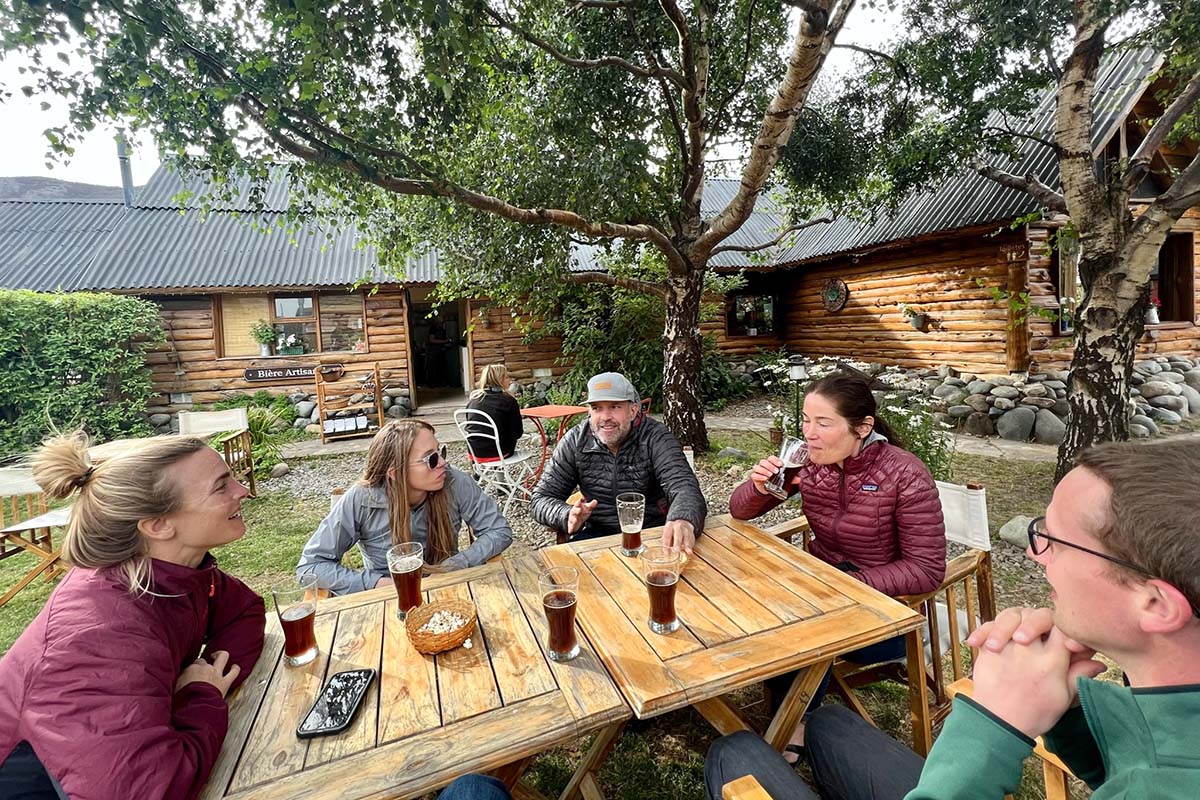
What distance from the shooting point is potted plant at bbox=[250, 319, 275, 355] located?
10.8 meters

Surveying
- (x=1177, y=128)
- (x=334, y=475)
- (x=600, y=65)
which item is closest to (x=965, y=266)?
(x=1177, y=128)

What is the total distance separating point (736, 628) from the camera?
1.69 metres

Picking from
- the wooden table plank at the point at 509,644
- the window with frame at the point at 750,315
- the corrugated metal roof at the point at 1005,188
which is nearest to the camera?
the wooden table plank at the point at 509,644

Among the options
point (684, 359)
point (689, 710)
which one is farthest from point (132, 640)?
point (684, 359)

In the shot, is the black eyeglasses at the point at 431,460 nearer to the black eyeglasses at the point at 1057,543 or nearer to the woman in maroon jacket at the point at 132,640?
the woman in maroon jacket at the point at 132,640

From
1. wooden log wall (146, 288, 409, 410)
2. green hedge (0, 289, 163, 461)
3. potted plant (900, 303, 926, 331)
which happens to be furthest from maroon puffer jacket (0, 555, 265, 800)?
potted plant (900, 303, 926, 331)

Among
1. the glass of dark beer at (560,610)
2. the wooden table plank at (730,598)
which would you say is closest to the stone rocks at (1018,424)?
the wooden table plank at (730,598)

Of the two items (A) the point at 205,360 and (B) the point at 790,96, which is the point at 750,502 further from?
(A) the point at 205,360

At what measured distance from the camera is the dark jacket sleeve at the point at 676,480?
247 centimetres

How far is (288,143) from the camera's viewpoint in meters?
3.59

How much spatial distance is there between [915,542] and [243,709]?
2.38 m

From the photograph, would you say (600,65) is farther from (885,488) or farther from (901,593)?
(901,593)

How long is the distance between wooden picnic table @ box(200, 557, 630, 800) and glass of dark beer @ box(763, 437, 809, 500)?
3.94 feet

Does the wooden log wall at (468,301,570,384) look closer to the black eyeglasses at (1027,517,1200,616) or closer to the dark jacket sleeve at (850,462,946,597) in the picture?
the dark jacket sleeve at (850,462,946,597)
